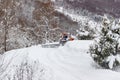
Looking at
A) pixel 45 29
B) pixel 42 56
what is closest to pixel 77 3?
pixel 45 29

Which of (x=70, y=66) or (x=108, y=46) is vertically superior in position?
(x=108, y=46)

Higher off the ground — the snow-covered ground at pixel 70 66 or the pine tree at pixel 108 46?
the pine tree at pixel 108 46

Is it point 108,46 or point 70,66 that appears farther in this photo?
point 70,66

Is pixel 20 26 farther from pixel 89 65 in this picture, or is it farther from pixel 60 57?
pixel 89 65

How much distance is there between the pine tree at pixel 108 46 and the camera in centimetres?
1386

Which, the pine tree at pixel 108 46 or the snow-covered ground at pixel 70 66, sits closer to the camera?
the snow-covered ground at pixel 70 66

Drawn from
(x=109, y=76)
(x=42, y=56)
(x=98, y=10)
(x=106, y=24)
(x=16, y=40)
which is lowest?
(x=98, y=10)

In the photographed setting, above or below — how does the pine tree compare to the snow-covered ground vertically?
above

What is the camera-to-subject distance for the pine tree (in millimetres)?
13859

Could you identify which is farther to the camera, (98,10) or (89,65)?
(98,10)

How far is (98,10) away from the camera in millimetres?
169250

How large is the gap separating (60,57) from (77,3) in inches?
6161

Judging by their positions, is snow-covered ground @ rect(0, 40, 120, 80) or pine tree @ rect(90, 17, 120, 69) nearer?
snow-covered ground @ rect(0, 40, 120, 80)

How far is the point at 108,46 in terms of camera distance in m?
14.0
